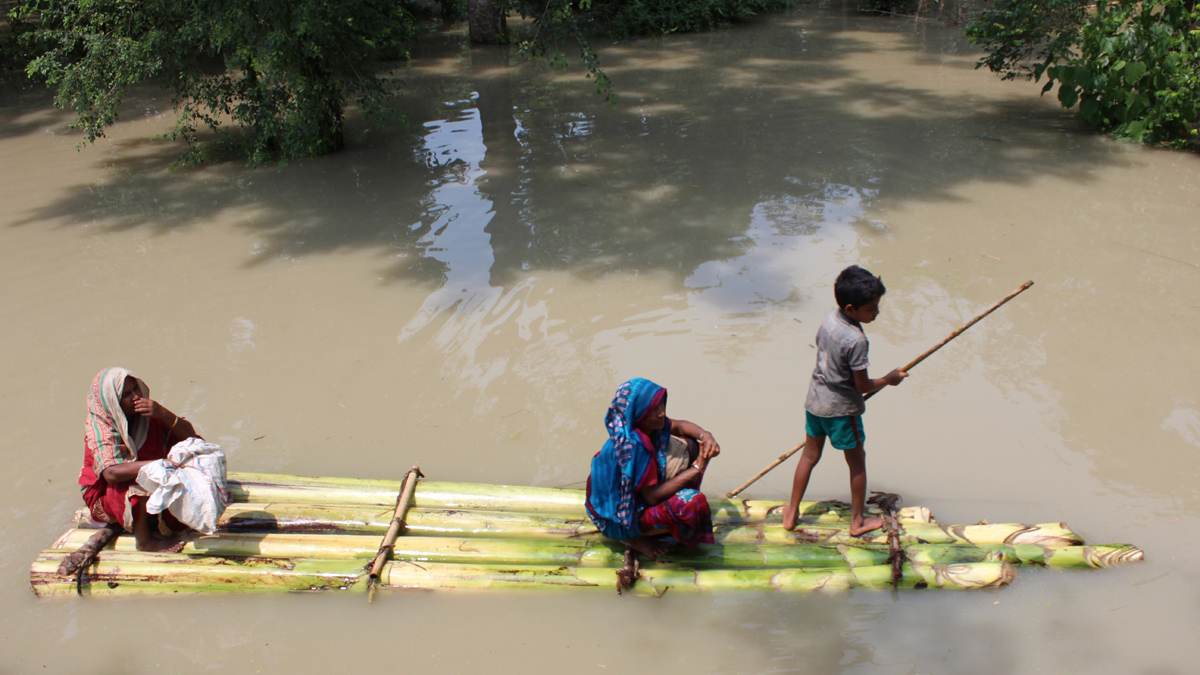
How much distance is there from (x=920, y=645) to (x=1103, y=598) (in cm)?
86

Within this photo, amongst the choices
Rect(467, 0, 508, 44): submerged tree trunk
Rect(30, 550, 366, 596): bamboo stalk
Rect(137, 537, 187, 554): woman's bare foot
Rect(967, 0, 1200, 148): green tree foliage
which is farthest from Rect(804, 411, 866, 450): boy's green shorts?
Rect(467, 0, 508, 44): submerged tree trunk

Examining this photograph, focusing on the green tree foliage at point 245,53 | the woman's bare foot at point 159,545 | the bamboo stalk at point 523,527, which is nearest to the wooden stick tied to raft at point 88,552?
the woman's bare foot at point 159,545

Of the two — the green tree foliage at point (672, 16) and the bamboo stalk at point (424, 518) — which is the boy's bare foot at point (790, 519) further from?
the green tree foliage at point (672, 16)

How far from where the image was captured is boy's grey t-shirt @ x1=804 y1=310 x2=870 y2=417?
3.32 m

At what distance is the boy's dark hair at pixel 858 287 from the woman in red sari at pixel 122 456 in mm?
3124

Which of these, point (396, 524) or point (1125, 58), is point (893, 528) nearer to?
point (396, 524)

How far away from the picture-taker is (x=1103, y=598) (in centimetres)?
341

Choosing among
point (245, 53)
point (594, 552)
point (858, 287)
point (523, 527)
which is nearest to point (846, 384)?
point (858, 287)

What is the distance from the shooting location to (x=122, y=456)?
12.1 feet

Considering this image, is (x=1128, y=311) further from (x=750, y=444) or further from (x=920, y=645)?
(x=920, y=645)

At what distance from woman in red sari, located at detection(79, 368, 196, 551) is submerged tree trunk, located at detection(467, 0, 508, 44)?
13.1 metres

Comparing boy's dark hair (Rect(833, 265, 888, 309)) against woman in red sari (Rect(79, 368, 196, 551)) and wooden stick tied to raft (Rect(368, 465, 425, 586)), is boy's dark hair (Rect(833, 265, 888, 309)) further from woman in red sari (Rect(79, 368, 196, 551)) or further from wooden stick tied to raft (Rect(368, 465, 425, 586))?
woman in red sari (Rect(79, 368, 196, 551))

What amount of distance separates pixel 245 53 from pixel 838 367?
7.15 meters

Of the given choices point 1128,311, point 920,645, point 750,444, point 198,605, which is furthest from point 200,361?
point 1128,311
